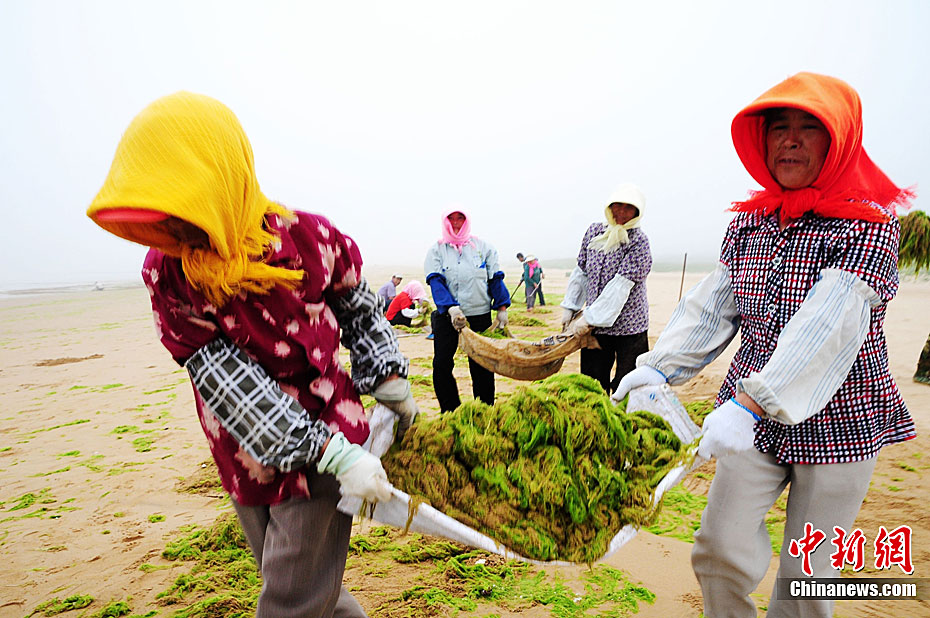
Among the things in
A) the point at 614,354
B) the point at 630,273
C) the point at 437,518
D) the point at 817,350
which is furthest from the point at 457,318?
the point at 817,350

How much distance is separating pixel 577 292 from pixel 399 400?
111 inches

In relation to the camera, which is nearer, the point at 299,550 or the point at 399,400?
the point at 299,550

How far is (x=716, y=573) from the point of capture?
6.05ft

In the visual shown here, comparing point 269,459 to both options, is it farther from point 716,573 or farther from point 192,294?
point 716,573

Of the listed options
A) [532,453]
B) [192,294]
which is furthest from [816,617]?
[192,294]

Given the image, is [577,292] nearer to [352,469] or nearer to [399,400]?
[399,400]

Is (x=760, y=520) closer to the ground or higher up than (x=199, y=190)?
closer to the ground

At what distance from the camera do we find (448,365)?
461cm

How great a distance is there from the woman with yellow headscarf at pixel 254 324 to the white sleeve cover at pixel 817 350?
4.05 ft

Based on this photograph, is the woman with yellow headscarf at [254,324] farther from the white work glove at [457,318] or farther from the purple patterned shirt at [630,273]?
the white work glove at [457,318]

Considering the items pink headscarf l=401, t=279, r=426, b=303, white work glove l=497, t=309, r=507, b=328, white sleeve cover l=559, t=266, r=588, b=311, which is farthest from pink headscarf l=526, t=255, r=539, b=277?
white sleeve cover l=559, t=266, r=588, b=311

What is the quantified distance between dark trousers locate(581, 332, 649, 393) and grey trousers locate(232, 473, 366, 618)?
2662mm

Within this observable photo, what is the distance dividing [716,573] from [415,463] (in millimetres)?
1151

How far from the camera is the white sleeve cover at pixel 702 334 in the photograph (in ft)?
6.81
